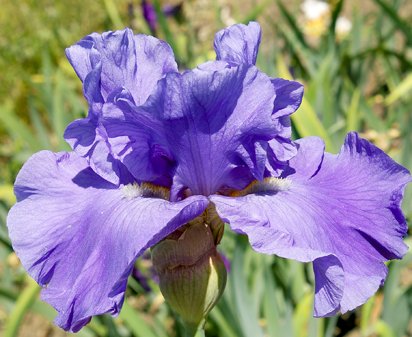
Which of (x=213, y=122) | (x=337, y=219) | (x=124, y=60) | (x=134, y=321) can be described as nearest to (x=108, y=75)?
(x=124, y=60)

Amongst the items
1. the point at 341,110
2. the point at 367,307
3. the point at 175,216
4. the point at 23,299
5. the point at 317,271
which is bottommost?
the point at 367,307

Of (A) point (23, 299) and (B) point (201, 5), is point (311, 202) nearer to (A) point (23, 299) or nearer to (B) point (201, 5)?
(A) point (23, 299)

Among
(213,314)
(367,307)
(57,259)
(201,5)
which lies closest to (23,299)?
(213,314)

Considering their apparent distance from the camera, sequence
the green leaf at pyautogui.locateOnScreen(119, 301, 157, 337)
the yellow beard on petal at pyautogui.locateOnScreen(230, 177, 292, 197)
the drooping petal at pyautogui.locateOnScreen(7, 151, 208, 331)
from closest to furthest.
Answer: the drooping petal at pyautogui.locateOnScreen(7, 151, 208, 331), the yellow beard on petal at pyautogui.locateOnScreen(230, 177, 292, 197), the green leaf at pyautogui.locateOnScreen(119, 301, 157, 337)

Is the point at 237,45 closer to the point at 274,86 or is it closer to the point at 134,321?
the point at 274,86

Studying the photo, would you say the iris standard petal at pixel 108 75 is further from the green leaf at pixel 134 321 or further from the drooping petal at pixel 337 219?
the green leaf at pixel 134 321

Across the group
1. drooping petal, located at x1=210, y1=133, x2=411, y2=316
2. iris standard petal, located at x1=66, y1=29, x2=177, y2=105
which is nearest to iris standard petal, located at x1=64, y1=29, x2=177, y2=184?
iris standard petal, located at x1=66, y1=29, x2=177, y2=105

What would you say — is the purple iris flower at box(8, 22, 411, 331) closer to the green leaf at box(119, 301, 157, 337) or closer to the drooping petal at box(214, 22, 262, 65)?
the drooping petal at box(214, 22, 262, 65)
